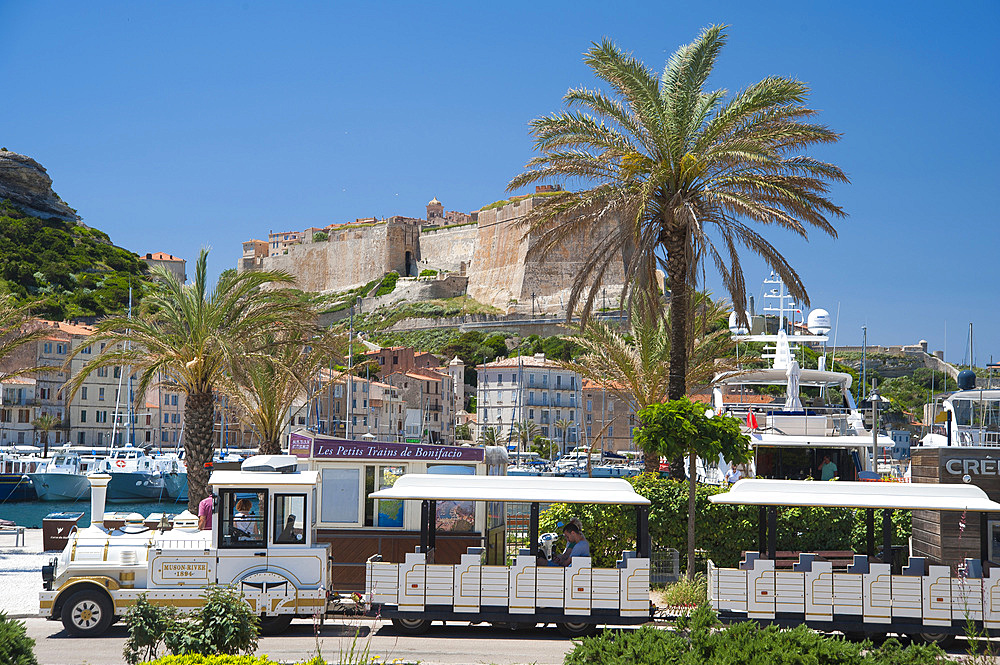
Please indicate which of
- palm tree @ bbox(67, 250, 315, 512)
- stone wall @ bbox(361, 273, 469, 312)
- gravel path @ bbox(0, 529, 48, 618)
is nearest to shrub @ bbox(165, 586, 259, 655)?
gravel path @ bbox(0, 529, 48, 618)

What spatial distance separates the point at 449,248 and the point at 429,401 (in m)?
44.1

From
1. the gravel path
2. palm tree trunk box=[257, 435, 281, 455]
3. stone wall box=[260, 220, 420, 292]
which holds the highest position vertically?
stone wall box=[260, 220, 420, 292]

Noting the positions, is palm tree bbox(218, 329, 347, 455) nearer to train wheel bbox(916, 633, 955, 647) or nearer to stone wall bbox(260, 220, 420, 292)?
train wheel bbox(916, 633, 955, 647)

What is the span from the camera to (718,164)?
17.8 metres

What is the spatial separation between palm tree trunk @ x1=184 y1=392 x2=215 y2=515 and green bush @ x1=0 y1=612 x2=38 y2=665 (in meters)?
12.0

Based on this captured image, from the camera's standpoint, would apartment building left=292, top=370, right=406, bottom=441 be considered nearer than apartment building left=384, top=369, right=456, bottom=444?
Yes

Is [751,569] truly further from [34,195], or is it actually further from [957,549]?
[34,195]

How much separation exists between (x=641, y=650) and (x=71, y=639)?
7.05 meters

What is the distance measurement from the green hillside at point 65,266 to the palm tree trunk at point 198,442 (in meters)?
71.8

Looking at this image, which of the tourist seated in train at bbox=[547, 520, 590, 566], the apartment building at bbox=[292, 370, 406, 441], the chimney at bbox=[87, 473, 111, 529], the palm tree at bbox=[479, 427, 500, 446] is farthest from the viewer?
the palm tree at bbox=[479, 427, 500, 446]

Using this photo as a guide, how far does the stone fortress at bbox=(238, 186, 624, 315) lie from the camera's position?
392 ft

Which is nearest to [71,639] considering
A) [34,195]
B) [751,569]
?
[751,569]

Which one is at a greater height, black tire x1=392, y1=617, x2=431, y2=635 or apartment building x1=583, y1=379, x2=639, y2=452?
apartment building x1=583, y1=379, x2=639, y2=452

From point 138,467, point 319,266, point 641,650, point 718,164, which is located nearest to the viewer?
point 641,650
